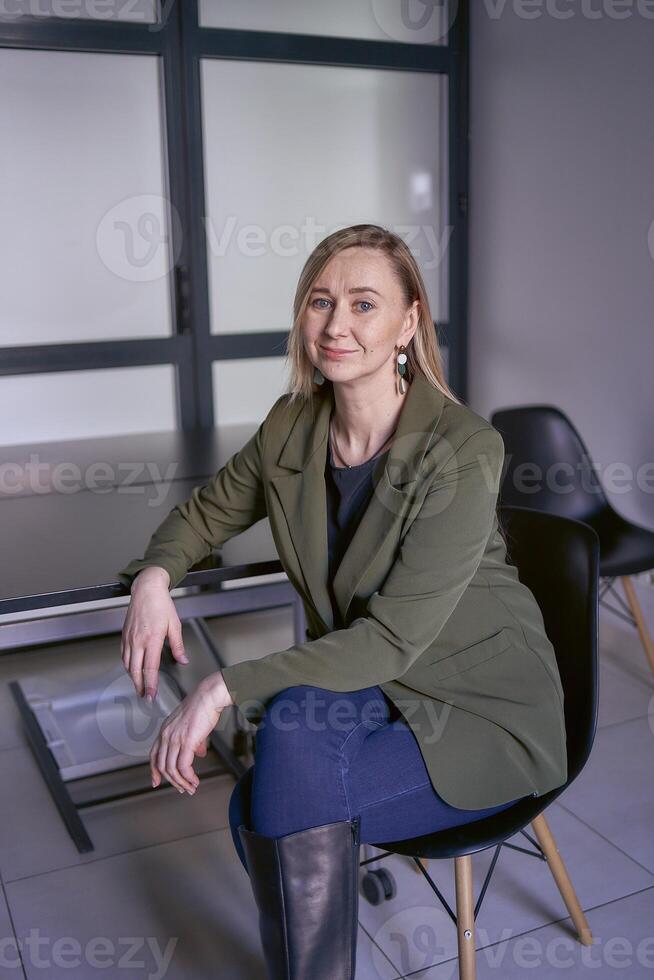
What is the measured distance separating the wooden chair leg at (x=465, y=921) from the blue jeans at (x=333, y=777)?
146 mm

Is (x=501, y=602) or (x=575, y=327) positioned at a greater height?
(x=575, y=327)

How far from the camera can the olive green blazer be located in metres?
1.46

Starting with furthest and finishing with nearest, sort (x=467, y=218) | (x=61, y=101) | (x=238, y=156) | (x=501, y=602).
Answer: (x=467, y=218) → (x=238, y=156) → (x=61, y=101) → (x=501, y=602)

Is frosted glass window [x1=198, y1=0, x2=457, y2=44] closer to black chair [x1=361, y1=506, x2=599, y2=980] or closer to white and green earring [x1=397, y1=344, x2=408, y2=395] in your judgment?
white and green earring [x1=397, y1=344, x2=408, y2=395]

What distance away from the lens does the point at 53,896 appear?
2.07 m

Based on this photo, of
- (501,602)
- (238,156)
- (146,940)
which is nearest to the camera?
(501,602)

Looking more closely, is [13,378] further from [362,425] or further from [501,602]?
[501,602]

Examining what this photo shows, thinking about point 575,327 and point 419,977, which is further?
point 575,327

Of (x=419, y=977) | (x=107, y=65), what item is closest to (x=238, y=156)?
(x=107, y=65)

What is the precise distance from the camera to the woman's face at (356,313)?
1.63 metres

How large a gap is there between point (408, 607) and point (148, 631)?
1.47ft

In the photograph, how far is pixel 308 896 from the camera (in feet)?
4.42

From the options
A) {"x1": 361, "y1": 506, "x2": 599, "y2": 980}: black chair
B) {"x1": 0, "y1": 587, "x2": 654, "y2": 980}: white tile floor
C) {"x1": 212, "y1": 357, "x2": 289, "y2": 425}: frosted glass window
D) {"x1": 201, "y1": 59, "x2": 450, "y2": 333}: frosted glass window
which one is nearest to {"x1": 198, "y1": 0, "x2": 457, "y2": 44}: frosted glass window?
{"x1": 201, "y1": 59, "x2": 450, "y2": 333}: frosted glass window

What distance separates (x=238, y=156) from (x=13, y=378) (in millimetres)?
1167
